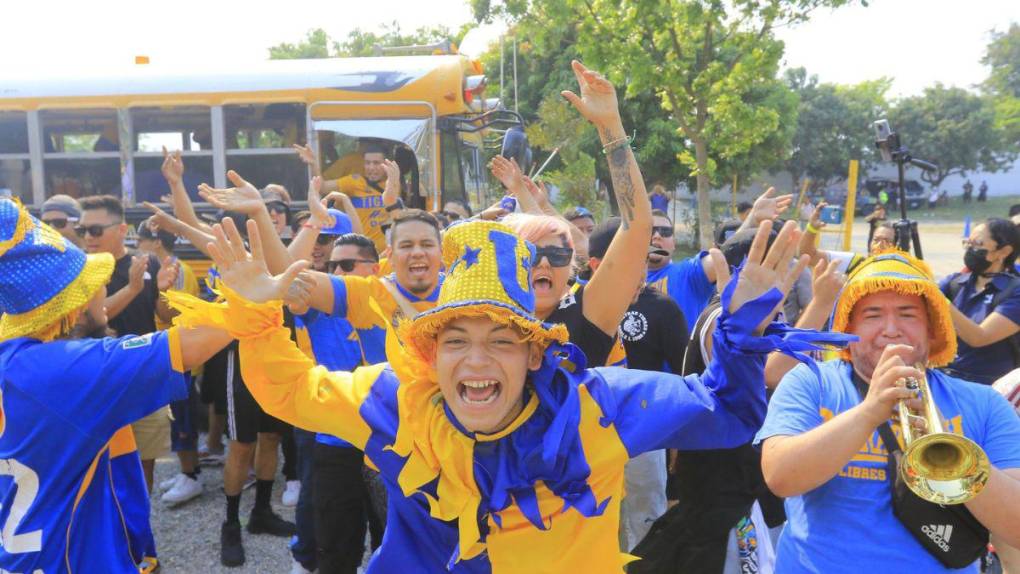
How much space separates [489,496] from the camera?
195cm

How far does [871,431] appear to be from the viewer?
1950 mm

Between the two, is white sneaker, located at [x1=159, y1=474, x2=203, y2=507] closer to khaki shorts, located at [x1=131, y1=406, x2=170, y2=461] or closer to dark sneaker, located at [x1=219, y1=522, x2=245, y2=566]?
dark sneaker, located at [x1=219, y1=522, x2=245, y2=566]

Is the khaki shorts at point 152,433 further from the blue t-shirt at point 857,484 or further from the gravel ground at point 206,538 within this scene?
the blue t-shirt at point 857,484

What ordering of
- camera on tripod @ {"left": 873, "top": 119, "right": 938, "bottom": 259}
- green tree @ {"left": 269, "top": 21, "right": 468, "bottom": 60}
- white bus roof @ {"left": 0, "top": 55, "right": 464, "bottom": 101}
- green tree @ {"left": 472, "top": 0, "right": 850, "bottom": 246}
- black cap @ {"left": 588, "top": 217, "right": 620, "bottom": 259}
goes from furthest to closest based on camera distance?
green tree @ {"left": 269, "top": 21, "right": 468, "bottom": 60} → green tree @ {"left": 472, "top": 0, "right": 850, "bottom": 246} → white bus roof @ {"left": 0, "top": 55, "right": 464, "bottom": 101} → camera on tripod @ {"left": 873, "top": 119, "right": 938, "bottom": 259} → black cap @ {"left": 588, "top": 217, "right": 620, "bottom": 259}

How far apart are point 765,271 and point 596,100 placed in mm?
983

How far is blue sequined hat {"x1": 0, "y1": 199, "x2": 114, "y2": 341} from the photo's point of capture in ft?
8.12

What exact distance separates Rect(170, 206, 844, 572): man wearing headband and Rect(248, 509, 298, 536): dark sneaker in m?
3.15

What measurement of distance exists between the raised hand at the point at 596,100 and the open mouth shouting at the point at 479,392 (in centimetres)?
103

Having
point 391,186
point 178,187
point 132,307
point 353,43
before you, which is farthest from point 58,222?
point 353,43

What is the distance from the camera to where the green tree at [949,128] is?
4369cm

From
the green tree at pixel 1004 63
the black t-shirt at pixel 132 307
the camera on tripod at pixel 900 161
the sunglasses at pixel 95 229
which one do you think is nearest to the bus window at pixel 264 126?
the black t-shirt at pixel 132 307

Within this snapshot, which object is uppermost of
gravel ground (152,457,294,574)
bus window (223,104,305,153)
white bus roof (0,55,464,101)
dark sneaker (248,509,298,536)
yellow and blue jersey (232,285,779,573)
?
white bus roof (0,55,464,101)

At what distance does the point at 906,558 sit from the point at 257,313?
6.35ft

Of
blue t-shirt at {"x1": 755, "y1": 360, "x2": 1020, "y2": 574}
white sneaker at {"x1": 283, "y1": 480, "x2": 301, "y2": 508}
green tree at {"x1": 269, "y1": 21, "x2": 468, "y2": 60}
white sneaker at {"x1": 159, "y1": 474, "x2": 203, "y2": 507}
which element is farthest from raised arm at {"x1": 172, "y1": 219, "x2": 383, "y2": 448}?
green tree at {"x1": 269, "y1": 21, "x2": 468, "y2": 60}
